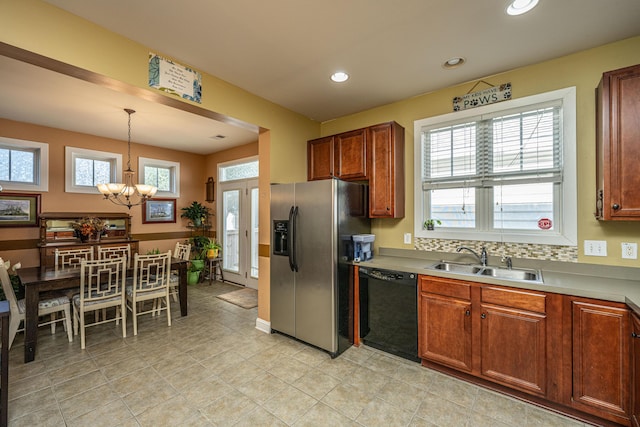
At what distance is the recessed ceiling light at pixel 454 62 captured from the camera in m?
2.35

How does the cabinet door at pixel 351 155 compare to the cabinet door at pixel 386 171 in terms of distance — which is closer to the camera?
the cabinet door at pixel 386 171

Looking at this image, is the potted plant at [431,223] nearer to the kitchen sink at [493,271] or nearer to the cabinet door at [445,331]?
the kitchen sink at [493,271]

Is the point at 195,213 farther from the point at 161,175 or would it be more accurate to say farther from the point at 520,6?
the point at 520,6

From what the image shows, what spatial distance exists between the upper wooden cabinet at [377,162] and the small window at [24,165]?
4.34m

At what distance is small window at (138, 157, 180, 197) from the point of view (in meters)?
5.18

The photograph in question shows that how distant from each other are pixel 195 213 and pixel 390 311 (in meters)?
4.49

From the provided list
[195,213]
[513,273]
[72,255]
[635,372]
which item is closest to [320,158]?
[513,273]

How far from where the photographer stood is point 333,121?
3840 mm

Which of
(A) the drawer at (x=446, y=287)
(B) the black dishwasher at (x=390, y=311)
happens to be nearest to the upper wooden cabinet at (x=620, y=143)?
(A) the drawer at (x=446, y=287)

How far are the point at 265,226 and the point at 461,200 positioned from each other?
2190mm

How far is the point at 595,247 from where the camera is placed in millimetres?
2193

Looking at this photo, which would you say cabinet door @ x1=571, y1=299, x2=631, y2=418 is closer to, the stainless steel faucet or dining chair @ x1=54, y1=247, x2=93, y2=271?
the stainless steel faucet

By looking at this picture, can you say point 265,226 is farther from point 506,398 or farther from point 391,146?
point 506,398

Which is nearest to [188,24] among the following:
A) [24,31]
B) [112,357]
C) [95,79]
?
[95,79]
